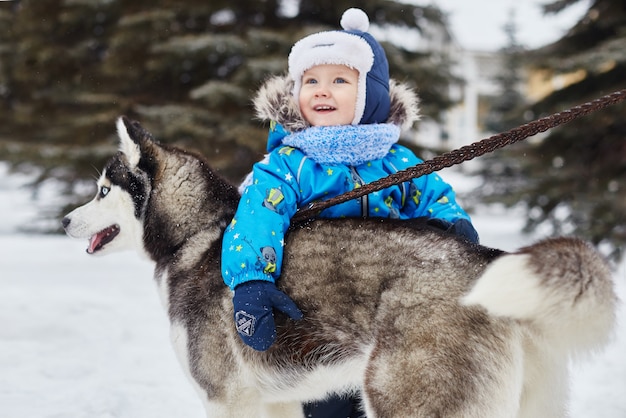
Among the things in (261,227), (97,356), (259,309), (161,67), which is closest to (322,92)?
(261,227)

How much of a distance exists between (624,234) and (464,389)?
322 inches

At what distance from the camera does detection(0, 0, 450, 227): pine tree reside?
8828 millimetres

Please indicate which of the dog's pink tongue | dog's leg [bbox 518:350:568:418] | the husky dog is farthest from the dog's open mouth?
dog's leg [bbox 518:350:568:418]

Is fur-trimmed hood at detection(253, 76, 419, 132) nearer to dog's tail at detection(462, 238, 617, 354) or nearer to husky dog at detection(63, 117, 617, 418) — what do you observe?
husky dog at detection(63, 117, 617, 418)

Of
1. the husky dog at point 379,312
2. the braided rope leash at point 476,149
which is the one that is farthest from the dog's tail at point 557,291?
the braided rope leash at point 476,149

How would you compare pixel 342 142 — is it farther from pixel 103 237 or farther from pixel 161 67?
pixel 161 67

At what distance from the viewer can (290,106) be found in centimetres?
285

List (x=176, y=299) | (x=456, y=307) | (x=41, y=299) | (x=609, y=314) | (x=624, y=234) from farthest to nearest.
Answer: (x=624, y=234), (x=41, y=299), (x=176, y=299), (x=456, y=307), (x=609, y=314)

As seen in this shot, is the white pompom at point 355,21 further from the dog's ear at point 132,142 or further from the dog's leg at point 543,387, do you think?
the dog's leg at point 543,387

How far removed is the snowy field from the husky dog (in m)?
0.43

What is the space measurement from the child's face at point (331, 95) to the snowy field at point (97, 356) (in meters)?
1.53

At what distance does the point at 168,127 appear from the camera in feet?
28.9

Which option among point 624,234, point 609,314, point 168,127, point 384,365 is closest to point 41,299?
point 168,127

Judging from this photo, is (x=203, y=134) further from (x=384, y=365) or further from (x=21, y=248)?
(x=384, y=365)
